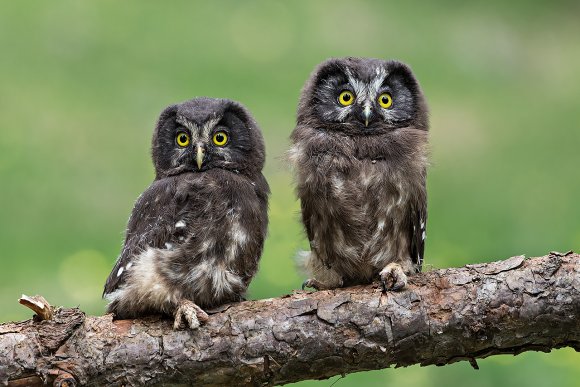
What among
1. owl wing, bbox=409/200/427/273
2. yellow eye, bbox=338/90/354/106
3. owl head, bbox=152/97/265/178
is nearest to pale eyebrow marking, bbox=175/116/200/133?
owl head, bbox=152/97/265/178

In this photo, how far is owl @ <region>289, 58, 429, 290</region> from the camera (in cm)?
571

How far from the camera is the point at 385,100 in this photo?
19.6 ft

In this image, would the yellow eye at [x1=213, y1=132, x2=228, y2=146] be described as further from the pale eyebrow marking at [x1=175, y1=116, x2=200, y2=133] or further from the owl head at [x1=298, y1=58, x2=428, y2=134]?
the owl head at [x1=298, y1=58, x2=428, y2=134]

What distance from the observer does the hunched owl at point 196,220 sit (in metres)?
5.43

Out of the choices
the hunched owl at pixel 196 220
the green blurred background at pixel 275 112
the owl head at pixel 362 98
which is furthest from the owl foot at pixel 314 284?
the green blurred background at pixel 275 112

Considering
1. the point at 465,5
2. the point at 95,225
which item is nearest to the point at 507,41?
the point at 465,5

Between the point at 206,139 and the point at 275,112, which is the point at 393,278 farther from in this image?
the point at 275,112

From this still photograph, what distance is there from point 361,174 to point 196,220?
89 cm

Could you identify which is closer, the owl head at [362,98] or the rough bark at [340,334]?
the rough bark at [340,334]

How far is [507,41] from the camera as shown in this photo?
40.0 ft

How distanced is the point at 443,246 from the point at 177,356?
3.76 metres

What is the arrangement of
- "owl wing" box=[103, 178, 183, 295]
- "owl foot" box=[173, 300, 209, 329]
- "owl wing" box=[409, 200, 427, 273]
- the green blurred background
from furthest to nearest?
the green blurred background
"owl wing" box=[409, 200, 427, 273]
"owl wing" box=[103, 178, 183, 295]
"owl foot" box=[173, 300, 209, 329]

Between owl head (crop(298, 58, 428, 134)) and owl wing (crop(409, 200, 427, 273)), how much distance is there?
456 mm

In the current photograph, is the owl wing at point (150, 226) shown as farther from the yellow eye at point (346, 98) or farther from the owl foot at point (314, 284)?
the yellow eye at point (346, 98)
